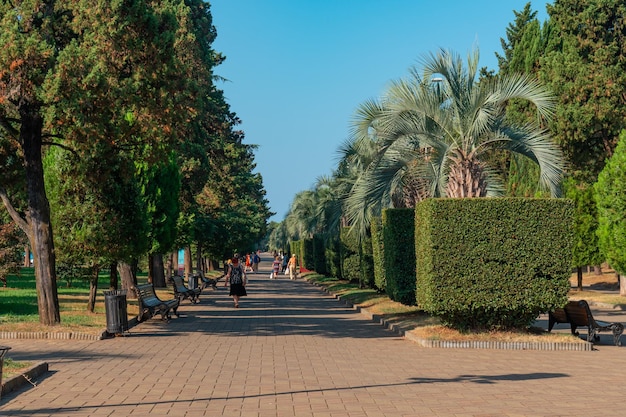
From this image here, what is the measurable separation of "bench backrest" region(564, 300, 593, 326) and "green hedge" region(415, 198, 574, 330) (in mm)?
824

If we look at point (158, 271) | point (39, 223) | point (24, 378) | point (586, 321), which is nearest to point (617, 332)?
point (586, 321)

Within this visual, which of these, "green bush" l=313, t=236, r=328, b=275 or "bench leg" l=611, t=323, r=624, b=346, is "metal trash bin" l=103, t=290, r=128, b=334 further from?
"green bush" l=313, t=236, r=328, b=275

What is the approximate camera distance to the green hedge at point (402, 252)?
73.8 feet

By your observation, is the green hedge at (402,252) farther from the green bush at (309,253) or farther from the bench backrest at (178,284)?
the green bush at (309,253)

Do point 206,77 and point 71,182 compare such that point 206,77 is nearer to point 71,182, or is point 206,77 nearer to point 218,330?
point 71,182

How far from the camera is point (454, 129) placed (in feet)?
61.8

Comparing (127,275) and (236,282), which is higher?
(127,275)

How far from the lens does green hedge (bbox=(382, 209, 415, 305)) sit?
885 inches

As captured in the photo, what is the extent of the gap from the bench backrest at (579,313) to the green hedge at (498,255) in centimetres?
82

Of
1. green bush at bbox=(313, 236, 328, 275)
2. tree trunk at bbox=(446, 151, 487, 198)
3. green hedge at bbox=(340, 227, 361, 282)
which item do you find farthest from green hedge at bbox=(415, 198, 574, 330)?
green bush at bbox=(313, 236, 328, 275)

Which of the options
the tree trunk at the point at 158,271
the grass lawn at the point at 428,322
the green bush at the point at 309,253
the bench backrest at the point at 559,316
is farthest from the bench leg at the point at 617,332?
the green bush at the point at 309,253

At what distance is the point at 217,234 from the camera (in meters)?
54.2

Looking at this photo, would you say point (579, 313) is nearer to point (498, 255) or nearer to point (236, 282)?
point (498, 255)

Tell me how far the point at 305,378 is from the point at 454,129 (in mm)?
8866
